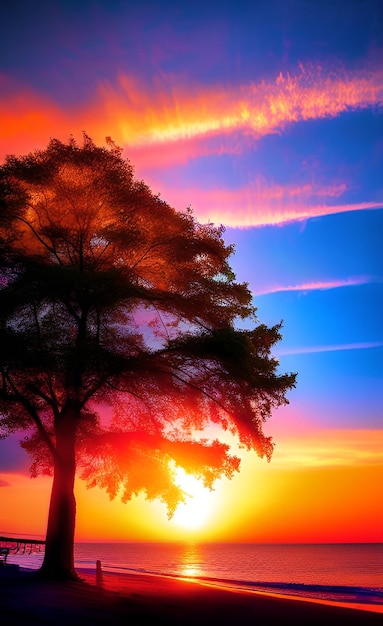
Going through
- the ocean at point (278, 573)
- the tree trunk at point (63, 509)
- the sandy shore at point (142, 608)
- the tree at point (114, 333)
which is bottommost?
the ocean at point (278, 573)

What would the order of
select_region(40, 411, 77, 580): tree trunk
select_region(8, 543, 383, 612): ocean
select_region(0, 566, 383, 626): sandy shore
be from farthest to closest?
select_region(8, 543, 383, 612): ocean
select_region(40, 411, 77, 580): tree trunk
select_region(0, 566, 383, 626): sandy shore

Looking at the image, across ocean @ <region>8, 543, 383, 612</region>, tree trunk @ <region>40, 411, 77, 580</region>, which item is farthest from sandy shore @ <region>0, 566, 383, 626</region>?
ocean @ <region>8, 543, 383, 612</region>

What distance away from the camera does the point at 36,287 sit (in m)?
16.5

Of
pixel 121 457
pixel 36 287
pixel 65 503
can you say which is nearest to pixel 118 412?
pixel 121 457

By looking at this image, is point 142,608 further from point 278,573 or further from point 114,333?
point 278,573

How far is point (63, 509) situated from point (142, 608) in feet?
21.1

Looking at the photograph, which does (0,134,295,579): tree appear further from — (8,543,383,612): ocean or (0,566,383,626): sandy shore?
(8,543,383,612): ocean

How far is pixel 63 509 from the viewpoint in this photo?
17.4m

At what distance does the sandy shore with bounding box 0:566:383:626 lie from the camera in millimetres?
9781

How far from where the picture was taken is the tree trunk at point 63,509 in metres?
16.7

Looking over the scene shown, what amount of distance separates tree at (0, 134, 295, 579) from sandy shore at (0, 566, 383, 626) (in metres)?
3.27

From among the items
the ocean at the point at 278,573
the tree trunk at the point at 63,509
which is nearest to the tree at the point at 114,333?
the tree trunk at the point at 63,509

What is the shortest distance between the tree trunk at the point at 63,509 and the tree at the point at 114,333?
0.11ft

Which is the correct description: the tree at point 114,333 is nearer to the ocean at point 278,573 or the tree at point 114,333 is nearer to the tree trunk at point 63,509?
the tree trunk at point 63,509
